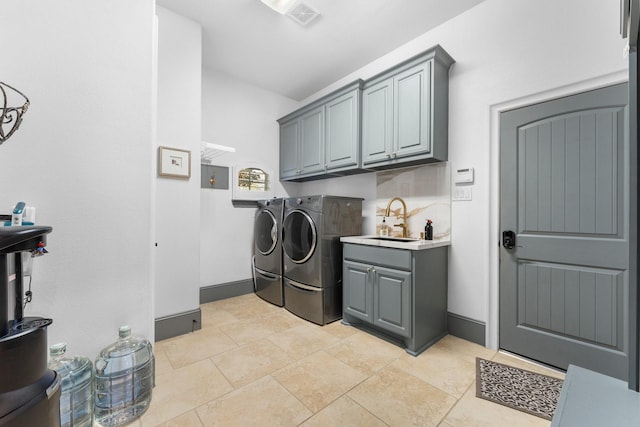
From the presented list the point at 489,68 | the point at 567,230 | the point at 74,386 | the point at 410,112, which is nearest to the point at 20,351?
the point at 74,386

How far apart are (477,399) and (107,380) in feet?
6.39

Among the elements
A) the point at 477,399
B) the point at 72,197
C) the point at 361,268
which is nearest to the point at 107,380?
the point at 72,197

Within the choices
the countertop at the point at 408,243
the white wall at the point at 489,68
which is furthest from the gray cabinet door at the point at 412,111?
the countertop at the point at 408,243

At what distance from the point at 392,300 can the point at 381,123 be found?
1.61 meters

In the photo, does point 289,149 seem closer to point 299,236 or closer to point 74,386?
Answer: point 299,236

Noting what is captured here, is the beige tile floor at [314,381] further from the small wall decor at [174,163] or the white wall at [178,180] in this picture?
the small wall decor at [174,163]

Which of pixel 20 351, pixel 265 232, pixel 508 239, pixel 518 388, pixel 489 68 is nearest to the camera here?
pixel 20 351

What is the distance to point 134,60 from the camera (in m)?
1.37

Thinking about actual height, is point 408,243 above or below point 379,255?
above

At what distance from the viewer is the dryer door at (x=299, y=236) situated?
262 centimetres

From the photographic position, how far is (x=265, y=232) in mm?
3205

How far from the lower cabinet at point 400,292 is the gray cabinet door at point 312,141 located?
47.8 inches

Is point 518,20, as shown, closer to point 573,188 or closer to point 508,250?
point 573,188

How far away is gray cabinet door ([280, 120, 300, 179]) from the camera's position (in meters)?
3.46
